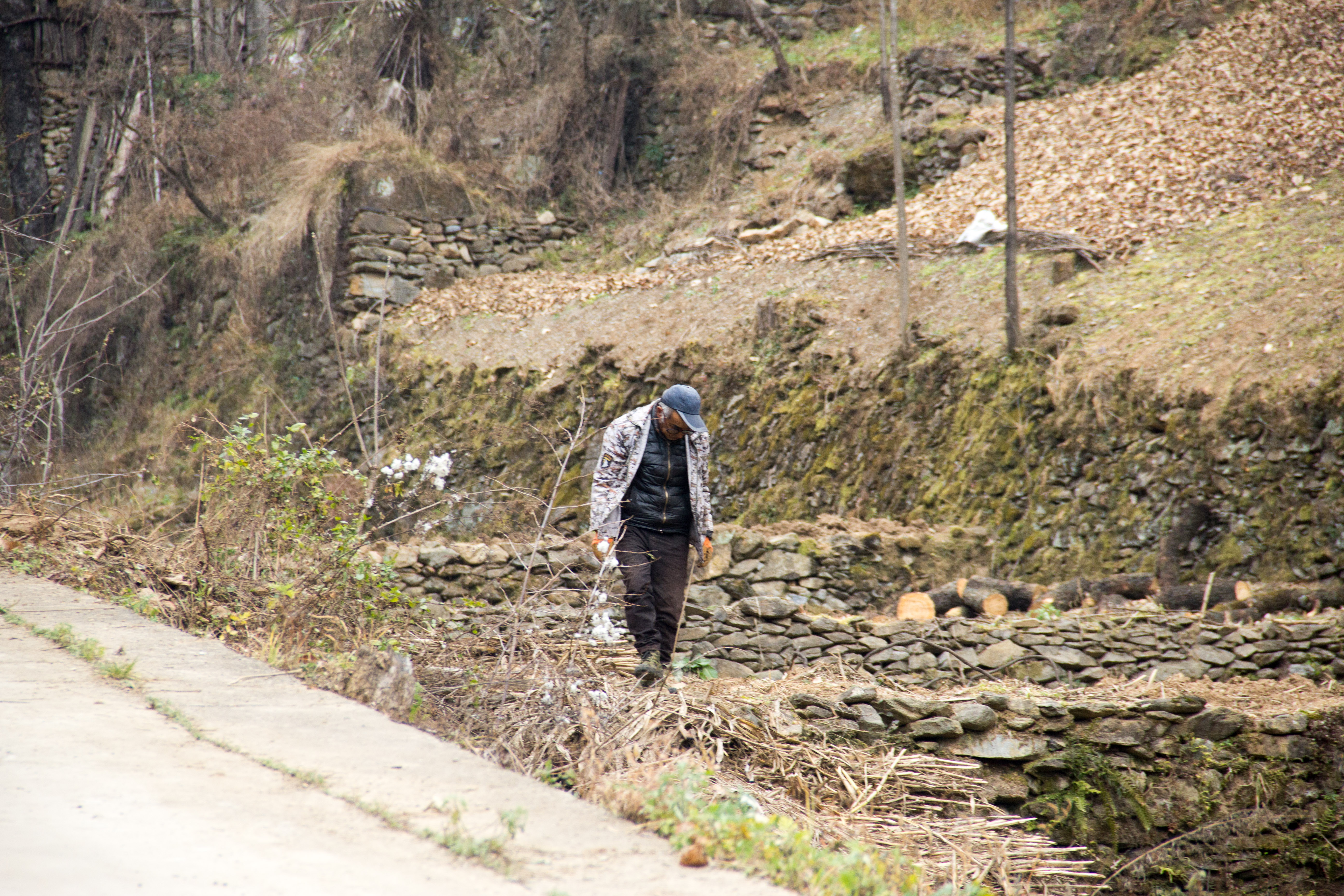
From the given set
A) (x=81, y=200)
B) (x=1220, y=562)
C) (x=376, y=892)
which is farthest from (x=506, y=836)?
(x=81, y=200)

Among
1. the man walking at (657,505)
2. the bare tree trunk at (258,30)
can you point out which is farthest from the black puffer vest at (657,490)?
the bare tree trunk at (258,30)

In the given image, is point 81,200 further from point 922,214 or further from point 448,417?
point 922,214

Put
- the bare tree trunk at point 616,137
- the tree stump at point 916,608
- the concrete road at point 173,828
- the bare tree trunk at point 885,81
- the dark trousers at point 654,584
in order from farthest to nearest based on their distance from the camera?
the bare tree trunk at point 616,137
the bare tree trunk at point 885,81
the tree stump at point 916,608
the dark trousers at point 654,584
the concrete road at point 173,828

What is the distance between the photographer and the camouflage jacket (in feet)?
16.9

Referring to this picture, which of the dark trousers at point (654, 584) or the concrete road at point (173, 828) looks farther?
the dark trousers at point (654, 584)

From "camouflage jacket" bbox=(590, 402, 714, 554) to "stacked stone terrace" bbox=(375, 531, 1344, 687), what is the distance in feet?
1.23

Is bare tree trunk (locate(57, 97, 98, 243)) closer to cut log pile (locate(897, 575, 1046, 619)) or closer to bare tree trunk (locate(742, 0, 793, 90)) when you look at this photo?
bare tree trunk (locate(742, 0, 793, 90))

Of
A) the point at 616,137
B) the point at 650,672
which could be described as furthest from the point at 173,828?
the point at 616,137

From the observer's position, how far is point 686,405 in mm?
5172

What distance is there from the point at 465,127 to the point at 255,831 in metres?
14.8

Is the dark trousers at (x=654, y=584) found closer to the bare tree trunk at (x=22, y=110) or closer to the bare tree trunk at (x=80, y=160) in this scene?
the bare tree trunk at (x=80, y=160)

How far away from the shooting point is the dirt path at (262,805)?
7.16ft

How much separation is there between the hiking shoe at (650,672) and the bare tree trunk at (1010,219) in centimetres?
497

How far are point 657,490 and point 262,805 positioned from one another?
9.88 ft
